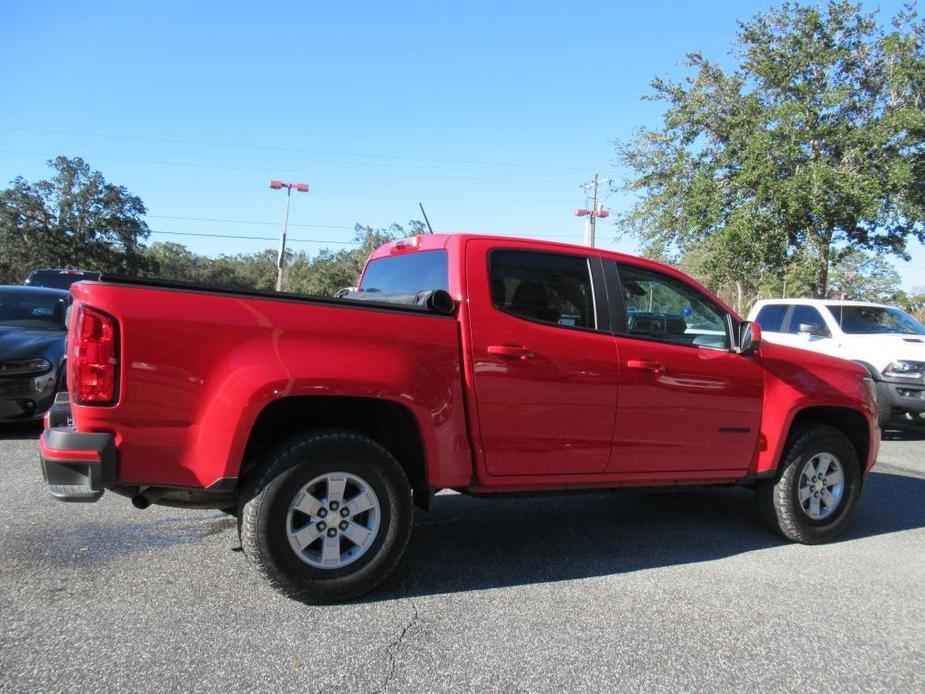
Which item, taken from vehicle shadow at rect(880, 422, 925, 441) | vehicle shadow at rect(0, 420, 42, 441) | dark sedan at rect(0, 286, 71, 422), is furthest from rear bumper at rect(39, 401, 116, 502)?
vehicle shadow at rect(880, 422, 925, 441)

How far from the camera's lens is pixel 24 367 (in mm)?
7133

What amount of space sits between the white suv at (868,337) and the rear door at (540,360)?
6326 millimetres

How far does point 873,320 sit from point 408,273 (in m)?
9.22

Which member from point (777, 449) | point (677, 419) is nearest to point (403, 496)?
point (677, 419)

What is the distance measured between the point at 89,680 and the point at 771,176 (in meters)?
16.9

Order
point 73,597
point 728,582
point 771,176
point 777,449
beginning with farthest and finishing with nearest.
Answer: point 771,176
point 777,449
point 728,582
point 73,597

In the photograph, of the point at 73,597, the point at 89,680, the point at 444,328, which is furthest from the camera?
the point at 444,328

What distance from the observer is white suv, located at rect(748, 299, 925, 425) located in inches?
374

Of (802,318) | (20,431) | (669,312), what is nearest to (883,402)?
(802,318)

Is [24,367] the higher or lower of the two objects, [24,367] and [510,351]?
the lower

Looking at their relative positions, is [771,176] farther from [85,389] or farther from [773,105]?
[85,389]

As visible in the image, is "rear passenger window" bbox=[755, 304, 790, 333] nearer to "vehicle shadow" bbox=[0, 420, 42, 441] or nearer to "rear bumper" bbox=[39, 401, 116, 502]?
"vehicle shadow" bbox=[0, 420, 42, 441]

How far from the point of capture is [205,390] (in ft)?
10.4

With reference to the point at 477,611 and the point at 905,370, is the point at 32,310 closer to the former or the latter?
the point at 477,611
